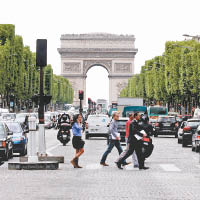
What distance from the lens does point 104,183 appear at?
57.4ft

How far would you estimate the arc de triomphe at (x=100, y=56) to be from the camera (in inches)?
6407

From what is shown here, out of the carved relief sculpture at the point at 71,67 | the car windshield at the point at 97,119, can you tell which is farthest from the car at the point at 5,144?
the carved relief sculpture at the point at 71,67

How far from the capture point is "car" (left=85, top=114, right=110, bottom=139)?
47188mm

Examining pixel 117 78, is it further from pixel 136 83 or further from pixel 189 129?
pixel 189 129

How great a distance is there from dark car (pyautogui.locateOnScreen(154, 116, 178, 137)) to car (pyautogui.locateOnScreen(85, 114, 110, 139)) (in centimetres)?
593

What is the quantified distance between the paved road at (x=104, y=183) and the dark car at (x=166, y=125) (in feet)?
91.0

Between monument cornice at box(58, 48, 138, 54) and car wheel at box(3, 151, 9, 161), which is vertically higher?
→ monument cornice at box(58, 48, 138, 54)

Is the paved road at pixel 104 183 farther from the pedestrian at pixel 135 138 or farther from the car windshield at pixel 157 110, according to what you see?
the car windshield at pixel 157 110

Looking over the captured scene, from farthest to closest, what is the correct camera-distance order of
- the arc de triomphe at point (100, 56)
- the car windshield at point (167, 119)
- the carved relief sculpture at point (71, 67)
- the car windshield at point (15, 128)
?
the carved relief sculpture at point (71, 67) < the arc de triomphe at point (100, 56) < the car windshield at point (167, 119) < the car windshield at point (15, 128)

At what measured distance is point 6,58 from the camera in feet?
273

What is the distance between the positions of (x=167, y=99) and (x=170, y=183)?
77.3 meters

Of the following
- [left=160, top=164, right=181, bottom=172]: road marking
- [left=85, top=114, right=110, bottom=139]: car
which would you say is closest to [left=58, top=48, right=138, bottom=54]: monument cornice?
[left=85, top=114, right=110, bottom=139]: car

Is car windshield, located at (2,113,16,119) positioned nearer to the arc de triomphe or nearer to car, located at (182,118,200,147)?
car, located at (182,118,200,147)

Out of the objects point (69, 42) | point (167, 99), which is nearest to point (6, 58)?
point (167, 99)
